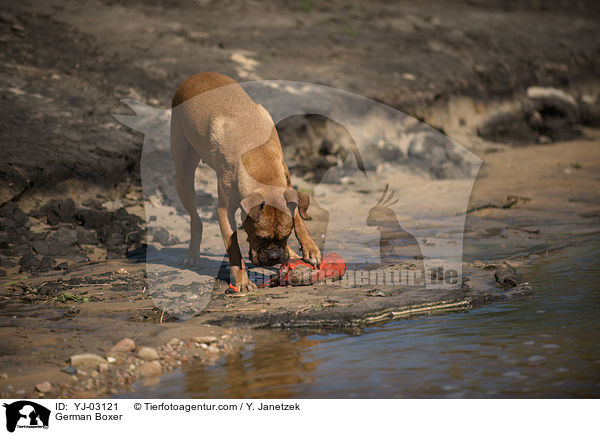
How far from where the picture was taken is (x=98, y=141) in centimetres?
913

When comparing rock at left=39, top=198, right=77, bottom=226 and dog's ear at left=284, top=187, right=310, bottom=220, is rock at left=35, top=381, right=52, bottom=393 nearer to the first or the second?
dog's ear at left=284, top=187, right=310, bottom=220

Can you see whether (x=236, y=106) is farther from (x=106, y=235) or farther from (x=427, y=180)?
(x=427, y=180)

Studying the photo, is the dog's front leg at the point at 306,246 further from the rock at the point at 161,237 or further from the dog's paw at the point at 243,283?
the rock at the point at 161,237

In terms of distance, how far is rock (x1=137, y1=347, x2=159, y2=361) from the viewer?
14.7 ft

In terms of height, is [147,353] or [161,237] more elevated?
[161,237]

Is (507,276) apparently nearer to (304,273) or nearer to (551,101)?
(304,273)

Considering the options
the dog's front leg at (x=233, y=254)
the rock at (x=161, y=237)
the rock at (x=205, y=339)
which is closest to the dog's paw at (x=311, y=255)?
the dog's front leg at (x=233, y=254)

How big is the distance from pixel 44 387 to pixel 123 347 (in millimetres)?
683

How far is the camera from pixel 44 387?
3.98 meters

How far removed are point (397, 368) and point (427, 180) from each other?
695 centimetres

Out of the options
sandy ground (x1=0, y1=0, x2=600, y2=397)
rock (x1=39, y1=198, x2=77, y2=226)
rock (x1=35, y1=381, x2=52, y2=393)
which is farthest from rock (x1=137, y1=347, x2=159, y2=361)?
rock (x1=39, y1=198, x2=77, y2=226)
